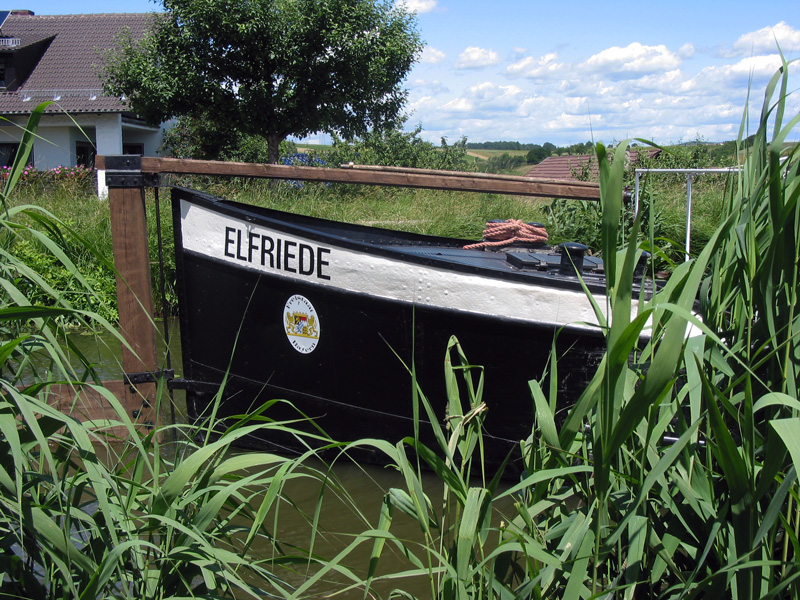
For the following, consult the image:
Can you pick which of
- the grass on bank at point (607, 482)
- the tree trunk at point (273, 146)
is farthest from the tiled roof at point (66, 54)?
the grass on bank at point (607, 482)

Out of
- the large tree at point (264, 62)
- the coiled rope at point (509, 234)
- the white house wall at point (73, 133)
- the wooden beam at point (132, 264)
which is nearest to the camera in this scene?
the wooden beam at point (132, 264)

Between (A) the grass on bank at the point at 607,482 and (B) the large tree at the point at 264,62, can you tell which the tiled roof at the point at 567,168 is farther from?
(A) the grass on bank at the point at 607,482

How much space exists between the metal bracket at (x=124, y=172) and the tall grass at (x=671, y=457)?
290 centimetres

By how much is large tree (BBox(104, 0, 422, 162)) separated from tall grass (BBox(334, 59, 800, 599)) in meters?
16.7

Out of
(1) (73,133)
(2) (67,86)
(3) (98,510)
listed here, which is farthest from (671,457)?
(2) (67,86)

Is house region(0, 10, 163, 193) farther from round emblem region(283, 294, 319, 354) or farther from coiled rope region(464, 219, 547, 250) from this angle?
round emblem region(283, 294, 319, 354)

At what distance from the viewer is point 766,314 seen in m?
1.55

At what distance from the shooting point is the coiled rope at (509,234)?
16.8 ft

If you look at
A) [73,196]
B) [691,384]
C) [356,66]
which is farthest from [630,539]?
[356,66]

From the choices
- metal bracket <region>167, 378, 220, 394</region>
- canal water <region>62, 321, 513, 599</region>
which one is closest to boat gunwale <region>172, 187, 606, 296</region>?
metal bracket <region>167, 378, 220, 394</region>

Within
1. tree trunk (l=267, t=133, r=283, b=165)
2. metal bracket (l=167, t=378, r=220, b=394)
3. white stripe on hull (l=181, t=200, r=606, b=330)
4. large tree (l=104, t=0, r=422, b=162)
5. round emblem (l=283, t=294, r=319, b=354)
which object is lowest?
metal bracket (l=167, t=378, r=220, b=394)

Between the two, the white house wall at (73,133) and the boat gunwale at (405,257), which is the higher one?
the white house wall at (73,133)

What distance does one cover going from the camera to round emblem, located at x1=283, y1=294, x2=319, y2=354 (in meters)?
4.07

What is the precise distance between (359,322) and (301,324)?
14.6 inches
